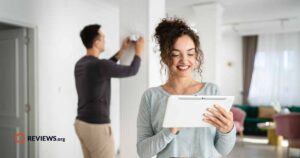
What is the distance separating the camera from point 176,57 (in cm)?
106

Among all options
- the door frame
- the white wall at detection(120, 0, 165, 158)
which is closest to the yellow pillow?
the white wall at detection(120, 0, 165, 158)

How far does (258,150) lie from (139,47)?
373 centimetres

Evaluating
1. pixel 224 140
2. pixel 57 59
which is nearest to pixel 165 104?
pixel 224 140

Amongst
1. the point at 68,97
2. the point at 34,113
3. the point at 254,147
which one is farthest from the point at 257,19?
the point at 34,113

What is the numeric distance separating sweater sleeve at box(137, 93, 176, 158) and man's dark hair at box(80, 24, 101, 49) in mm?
1741

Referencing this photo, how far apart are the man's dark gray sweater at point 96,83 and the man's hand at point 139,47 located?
2.6 inches

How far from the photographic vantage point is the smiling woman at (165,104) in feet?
3.43

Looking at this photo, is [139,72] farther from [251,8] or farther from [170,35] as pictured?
[251,8]

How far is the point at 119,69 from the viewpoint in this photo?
252 centimetres

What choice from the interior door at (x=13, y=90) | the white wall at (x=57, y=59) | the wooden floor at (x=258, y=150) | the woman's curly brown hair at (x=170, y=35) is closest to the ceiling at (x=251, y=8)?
the white wall at (x=57, y=59)

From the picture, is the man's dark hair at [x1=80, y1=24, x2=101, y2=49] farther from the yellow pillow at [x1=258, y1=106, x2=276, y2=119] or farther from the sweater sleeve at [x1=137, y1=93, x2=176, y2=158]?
the yellow pillow at [x1=258, y1=106, x2=276, y2=119]

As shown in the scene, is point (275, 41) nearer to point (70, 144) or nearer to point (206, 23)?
point (206, 23)

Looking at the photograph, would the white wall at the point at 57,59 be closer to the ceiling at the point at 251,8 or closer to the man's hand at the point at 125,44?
the man's hand at the point at 125,44

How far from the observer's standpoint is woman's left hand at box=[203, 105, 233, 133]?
93 centimetres
